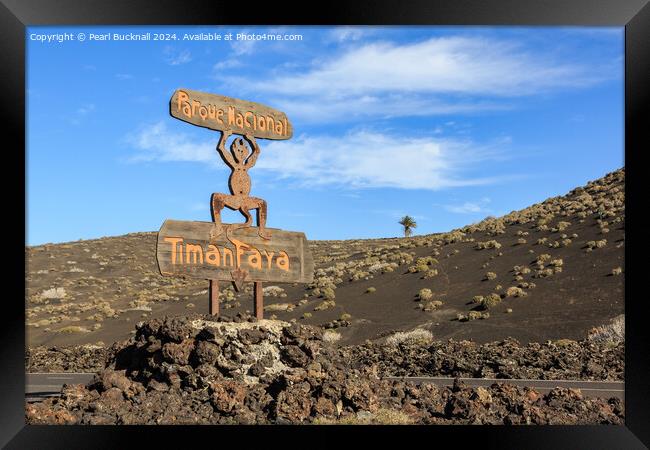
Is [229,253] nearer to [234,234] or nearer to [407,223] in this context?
[234,234]

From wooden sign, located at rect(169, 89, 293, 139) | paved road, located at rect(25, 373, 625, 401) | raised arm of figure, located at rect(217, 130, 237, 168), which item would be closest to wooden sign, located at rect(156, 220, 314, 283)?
raised arm of figure, located at rect(217, 130, 237, 168)

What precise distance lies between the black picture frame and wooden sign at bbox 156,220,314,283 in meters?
4.38

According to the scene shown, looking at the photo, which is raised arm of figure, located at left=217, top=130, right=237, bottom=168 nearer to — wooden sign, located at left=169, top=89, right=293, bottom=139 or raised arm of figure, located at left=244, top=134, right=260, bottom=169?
wooden sign, located at left=169, top=89, right=293, bottom=139

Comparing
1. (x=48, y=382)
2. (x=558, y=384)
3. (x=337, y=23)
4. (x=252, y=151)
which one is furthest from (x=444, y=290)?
(x=337, y=23)

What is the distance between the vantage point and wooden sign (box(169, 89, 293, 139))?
14953 mm

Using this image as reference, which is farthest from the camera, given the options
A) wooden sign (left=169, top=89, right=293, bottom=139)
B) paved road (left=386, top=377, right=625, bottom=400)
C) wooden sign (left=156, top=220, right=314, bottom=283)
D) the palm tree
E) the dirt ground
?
the palm tree

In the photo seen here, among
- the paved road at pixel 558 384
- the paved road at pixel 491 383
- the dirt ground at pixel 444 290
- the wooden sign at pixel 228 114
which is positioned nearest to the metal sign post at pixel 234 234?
the wooden sign at pixel 228 114

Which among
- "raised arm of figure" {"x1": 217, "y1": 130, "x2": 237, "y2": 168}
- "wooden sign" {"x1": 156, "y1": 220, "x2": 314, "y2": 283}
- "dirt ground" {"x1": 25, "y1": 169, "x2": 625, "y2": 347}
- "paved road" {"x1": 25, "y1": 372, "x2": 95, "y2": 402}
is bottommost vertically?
"paved road" {"x1": 25, "y1": 372, "x2": 95, "y2": 402}

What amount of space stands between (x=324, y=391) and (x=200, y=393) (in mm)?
2635

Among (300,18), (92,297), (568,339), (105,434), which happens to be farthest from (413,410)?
(92,297)

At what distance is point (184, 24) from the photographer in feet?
35.2

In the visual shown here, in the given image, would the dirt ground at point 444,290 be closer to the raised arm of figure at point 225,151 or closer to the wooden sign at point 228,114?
the wooden sign at point 228,114

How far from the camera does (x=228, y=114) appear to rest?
15.5 metres

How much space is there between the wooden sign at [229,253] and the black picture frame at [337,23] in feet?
14.4
